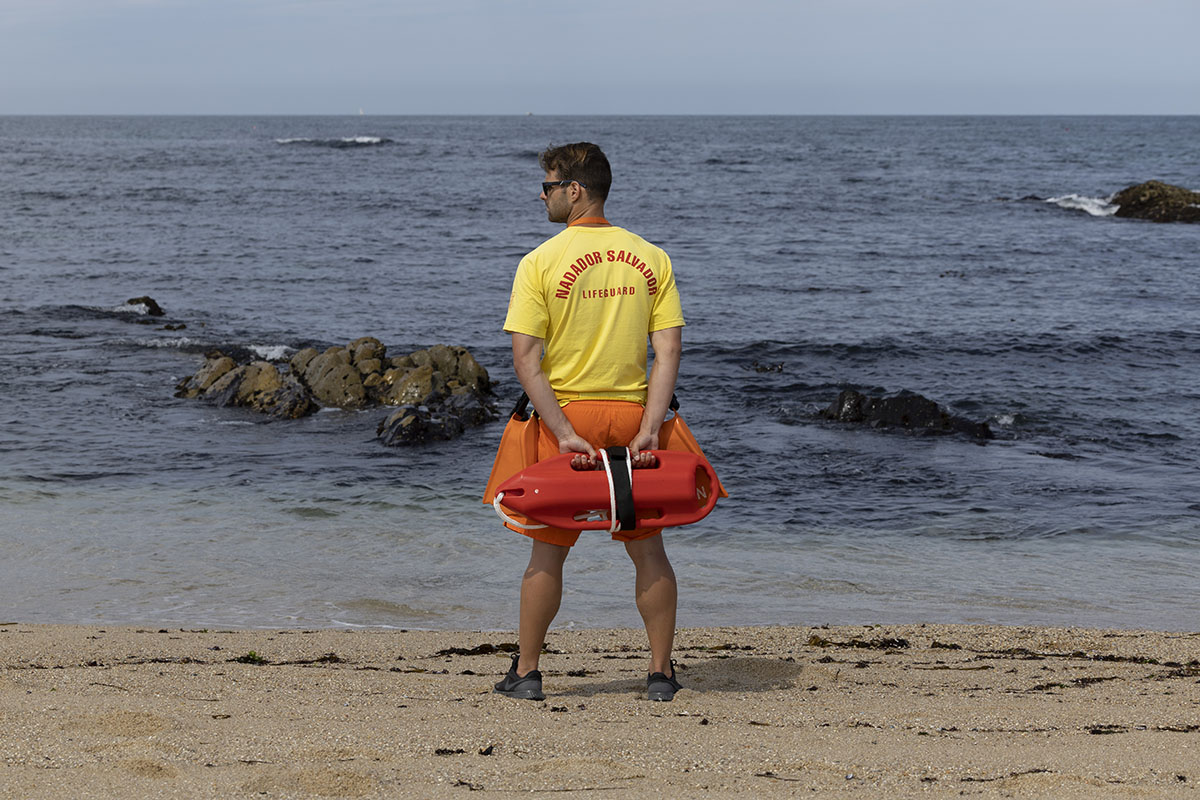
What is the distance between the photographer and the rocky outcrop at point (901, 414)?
41.7 feet

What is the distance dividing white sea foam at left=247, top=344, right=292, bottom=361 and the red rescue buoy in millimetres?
13008

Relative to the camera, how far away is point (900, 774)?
352 cm

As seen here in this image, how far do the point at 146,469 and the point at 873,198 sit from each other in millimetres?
39301

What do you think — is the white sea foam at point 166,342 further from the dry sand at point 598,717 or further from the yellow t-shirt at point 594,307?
the yellow t-shirt at point 594,307

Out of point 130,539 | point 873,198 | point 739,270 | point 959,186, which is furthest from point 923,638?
point 959,186

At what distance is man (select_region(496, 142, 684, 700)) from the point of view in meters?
4.20

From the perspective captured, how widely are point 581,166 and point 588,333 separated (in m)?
0.68

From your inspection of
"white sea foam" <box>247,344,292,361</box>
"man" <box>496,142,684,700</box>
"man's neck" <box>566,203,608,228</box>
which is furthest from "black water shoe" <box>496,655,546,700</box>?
"white sea foam" <box>247,344,292,361</box>

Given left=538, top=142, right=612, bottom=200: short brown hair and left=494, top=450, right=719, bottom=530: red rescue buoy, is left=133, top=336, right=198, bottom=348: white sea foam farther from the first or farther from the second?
left=494, top=450, right=719, bottom=530: red rescue buoy

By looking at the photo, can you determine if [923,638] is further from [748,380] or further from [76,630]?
[748,380]

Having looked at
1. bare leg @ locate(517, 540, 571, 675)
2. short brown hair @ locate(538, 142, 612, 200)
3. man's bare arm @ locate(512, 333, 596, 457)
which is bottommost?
bare leg @ locate(517, 540, 571, 675)

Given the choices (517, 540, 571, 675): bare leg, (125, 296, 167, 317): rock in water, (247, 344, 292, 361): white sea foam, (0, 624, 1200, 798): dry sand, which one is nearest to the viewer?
(0, 624, 1200, 798): dry sand

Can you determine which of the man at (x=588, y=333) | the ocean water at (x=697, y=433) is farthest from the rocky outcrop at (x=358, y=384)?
the man at (x=588, y=333)

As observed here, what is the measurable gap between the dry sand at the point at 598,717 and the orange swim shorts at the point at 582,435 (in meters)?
0.74
